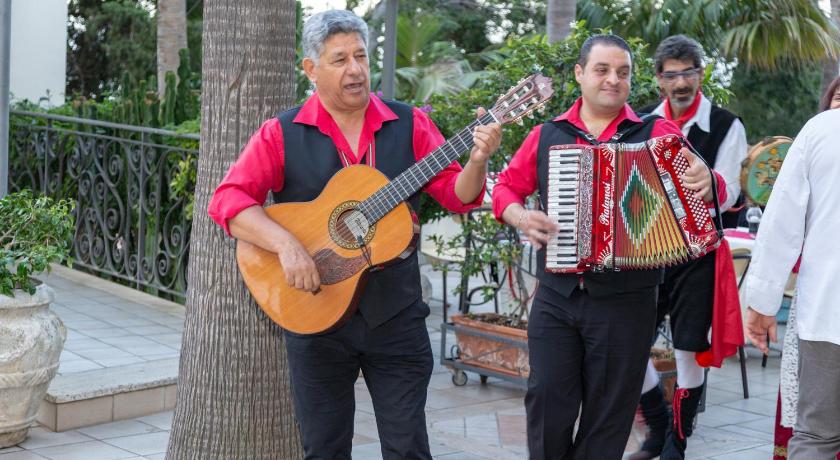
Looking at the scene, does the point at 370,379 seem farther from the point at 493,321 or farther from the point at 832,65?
the point at 832,65

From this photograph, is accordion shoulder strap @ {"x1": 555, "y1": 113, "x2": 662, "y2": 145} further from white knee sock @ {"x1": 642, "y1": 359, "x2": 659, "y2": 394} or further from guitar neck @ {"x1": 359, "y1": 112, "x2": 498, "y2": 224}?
white knee sock @ {"x1": 642, "y1": 359, "x2": 659, "y2": 394}

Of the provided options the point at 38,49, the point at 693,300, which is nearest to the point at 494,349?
the point at 693,300

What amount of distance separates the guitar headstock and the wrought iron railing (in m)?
4.59

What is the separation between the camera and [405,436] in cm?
343

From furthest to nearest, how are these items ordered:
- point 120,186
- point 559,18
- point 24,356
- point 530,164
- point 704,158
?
point 559,18 < point 120,186 < point 24,356 < point 704,158 < point 530,164

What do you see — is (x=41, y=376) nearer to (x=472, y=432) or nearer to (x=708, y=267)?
(x=472, y=432)

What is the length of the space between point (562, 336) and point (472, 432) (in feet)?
6.09

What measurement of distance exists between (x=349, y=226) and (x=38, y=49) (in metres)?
11.6

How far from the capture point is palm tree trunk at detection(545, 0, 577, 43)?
10070 millimetres

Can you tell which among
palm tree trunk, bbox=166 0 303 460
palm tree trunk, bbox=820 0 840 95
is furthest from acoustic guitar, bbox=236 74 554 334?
palm tree trunk, bbox=820 0 840 95

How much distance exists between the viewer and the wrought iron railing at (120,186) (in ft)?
26.3

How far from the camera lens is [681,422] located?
501cm

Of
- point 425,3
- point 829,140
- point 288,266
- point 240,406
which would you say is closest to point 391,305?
point 288,266

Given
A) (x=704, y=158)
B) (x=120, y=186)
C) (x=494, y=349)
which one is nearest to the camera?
(x=704, y=158)
